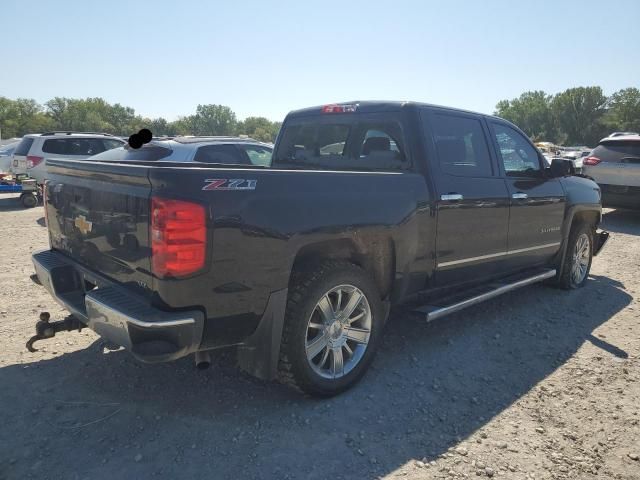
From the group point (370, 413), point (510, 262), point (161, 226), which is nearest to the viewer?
point (161, 226)

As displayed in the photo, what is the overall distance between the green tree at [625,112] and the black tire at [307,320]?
10484 cm

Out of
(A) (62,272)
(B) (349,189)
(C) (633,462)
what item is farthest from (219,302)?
(C) (633,462)

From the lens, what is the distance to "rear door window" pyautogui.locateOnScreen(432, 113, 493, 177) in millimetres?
3977

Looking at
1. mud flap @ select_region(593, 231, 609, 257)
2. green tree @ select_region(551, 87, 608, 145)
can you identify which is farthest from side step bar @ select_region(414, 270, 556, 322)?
green tree @ select_region(551, 87, 608, 145)

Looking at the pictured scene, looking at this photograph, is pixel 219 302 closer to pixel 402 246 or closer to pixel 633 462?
pixel 402 246

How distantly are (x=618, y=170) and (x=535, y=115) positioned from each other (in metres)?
119

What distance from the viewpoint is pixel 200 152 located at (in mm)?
7836

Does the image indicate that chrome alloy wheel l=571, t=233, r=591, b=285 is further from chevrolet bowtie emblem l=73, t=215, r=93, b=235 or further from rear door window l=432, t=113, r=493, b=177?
chevrolet bowtie emblem l=73, t=215, r=93, b=235

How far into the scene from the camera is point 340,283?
316 cm

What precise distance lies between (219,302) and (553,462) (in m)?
2.03

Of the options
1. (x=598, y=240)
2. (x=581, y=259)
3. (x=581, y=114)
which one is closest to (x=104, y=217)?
(x=581, y=259)

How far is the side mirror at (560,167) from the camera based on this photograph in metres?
5.03

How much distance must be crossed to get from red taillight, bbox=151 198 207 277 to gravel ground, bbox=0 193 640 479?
1.05 metres

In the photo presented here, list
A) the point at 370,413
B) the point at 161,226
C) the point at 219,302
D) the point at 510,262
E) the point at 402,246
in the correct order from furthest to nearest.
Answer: the point at 510,262 → the point at 402,246 → the point at 370,413 → the point at 219,302 → the point at 161,226
